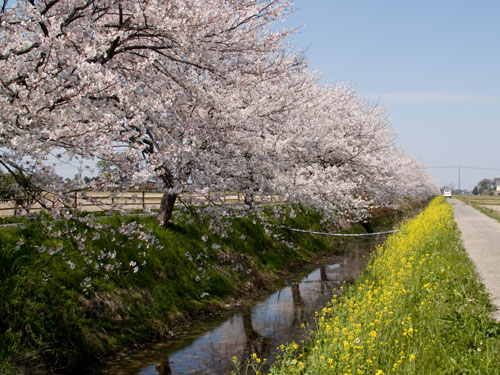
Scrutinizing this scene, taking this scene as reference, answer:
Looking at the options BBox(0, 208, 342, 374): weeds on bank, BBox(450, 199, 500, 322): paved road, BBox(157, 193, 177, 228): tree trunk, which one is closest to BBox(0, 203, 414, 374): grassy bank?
BBox(0, 208, 342, 374): weeds on bank

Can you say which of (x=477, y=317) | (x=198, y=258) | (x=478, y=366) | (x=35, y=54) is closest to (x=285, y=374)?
(x=478, y=366)

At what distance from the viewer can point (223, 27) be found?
10.2 metres

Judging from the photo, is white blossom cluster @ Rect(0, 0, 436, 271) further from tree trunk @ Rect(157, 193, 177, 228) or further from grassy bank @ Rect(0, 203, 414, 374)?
grassy bank @ Rect(0, 203, 414, 374)

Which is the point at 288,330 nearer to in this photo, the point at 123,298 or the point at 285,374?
the point at 123,298

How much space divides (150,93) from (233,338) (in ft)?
19.8

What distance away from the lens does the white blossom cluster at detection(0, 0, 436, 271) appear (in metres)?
7.05

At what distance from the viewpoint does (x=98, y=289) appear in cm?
1058

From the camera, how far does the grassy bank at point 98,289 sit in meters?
8.46

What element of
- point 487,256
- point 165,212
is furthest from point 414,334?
point 165,212

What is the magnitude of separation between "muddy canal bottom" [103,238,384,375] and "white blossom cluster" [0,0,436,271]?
9.71ft

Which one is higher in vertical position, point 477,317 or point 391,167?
point 391,167

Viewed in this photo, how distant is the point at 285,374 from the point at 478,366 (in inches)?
100

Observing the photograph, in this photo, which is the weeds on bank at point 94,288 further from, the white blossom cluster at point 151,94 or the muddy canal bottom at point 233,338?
the white blossom cluster at point 151,94

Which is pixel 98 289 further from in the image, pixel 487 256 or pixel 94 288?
pixel 487 256
